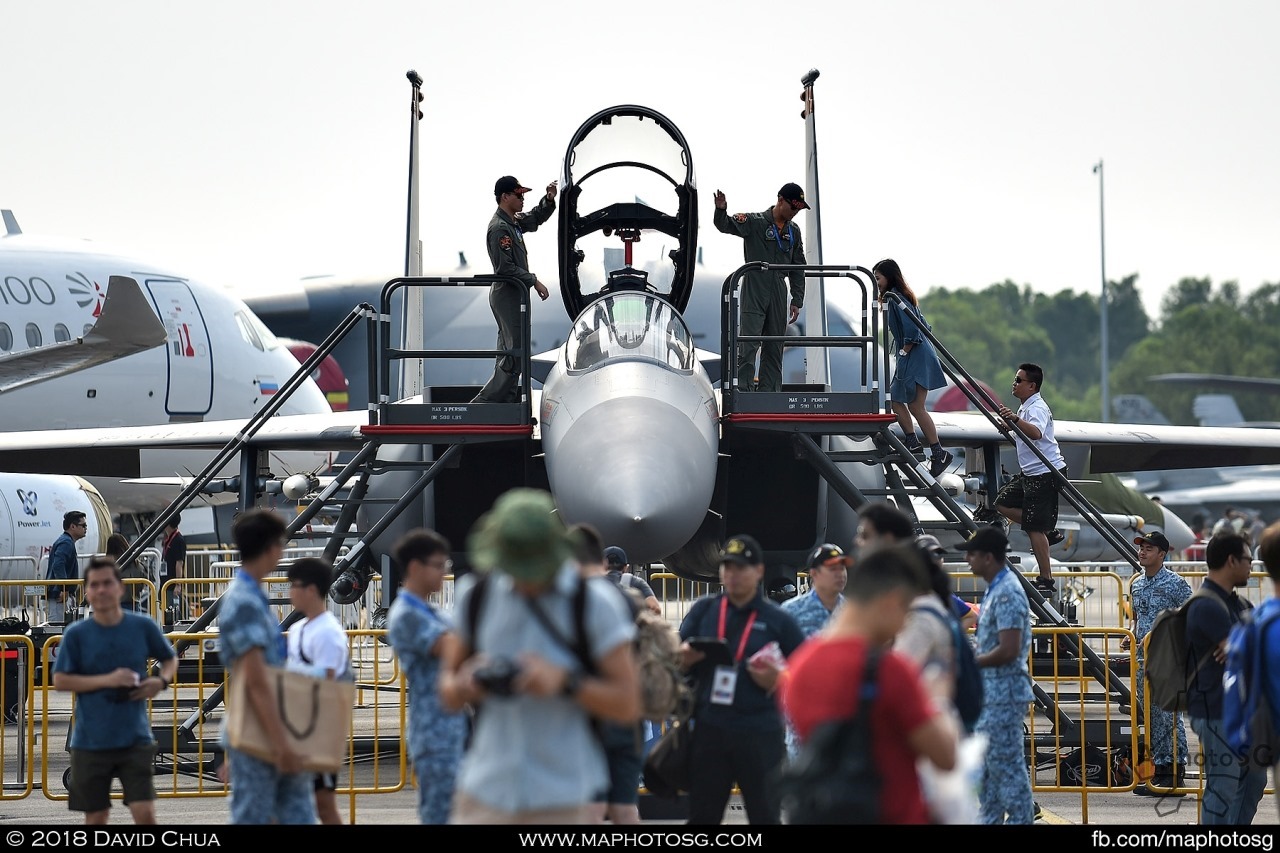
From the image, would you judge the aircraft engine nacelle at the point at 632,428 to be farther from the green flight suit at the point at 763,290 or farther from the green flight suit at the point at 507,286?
the green flight suit at the point at 763,290

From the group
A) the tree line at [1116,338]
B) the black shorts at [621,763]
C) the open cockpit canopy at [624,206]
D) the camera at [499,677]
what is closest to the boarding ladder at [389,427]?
the open cockpit canopy at [624,206]

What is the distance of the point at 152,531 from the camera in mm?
12211

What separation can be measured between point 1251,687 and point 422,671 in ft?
9.68

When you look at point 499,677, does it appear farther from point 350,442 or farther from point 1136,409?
point 1136,409

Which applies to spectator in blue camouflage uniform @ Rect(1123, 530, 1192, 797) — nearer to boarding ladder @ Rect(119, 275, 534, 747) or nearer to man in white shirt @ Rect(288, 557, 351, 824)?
boarding ladder @ Rect(119, 275, 534, 747)

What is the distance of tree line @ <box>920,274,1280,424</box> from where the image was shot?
119 meters

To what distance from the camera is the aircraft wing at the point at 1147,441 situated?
605 inches

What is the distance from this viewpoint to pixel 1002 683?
7430 mm

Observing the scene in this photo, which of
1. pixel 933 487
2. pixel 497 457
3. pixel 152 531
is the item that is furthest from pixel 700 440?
pixel 152 531

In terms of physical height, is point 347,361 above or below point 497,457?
above

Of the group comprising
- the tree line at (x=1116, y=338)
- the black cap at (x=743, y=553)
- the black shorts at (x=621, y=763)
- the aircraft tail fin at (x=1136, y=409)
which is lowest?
the black shorts at (x=621, y=763)

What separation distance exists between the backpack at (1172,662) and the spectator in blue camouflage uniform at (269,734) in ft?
12.5
